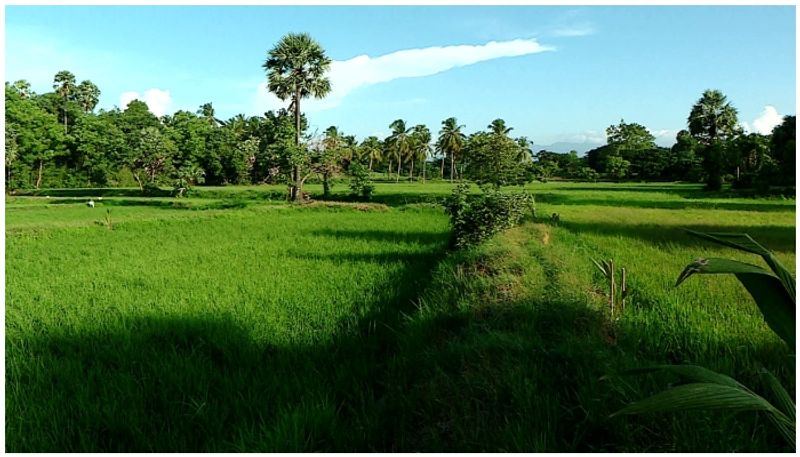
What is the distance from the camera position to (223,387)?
3.38 m

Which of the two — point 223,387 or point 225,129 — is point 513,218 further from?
point 225,129

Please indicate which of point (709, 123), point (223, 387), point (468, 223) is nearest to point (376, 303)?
point (223, 387)

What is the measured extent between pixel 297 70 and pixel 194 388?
25992 millimetres

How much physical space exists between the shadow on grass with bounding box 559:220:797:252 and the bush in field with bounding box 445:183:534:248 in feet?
7.70

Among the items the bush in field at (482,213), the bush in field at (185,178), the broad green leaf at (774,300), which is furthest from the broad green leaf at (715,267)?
the bush in field at (185,178)

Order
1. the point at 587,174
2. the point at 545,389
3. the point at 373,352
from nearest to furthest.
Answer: the point at 545,389, the point at 373,352, the point at 587,174

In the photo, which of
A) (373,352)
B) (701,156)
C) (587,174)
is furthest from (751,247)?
(587,174)

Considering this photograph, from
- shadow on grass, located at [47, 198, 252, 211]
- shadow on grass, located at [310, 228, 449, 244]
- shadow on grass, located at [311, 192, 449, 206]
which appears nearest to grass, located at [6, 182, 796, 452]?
shadow on grass, located at [310, 228, 449, 244]

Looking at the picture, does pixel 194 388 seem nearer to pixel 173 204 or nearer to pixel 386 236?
pixel 386 236

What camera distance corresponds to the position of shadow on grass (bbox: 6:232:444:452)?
8.92ft

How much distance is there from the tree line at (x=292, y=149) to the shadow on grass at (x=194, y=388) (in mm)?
7327

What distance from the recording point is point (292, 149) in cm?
2495

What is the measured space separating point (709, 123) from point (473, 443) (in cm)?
5321

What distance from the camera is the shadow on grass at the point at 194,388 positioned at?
272 centimetres
